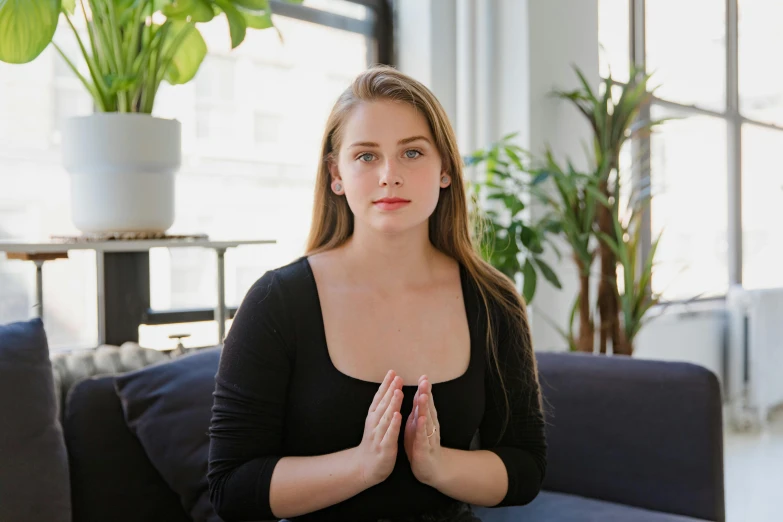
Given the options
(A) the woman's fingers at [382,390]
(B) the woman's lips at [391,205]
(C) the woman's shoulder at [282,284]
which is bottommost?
(A) the woman's fingers at [382,390]

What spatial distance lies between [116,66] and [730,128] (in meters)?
4.18

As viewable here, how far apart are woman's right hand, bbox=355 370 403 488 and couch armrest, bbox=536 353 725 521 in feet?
2.40

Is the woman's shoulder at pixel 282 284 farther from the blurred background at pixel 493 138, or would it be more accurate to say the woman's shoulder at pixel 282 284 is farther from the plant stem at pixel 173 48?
the plant stem at pixel 173 48

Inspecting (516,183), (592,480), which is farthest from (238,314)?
(516,183)

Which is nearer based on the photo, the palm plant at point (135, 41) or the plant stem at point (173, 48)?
the palm plant at point (135, 41)

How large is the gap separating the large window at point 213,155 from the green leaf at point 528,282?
72 centimetres

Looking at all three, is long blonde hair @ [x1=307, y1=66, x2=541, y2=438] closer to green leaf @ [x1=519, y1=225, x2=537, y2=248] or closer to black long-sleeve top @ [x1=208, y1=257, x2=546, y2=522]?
black long-sleeve top @ [x1=208, y1=257, x2=546, y2=522]

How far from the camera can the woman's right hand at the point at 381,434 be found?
111 cm

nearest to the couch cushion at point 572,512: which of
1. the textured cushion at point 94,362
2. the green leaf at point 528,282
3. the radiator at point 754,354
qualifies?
the textured cushion at point 94,362

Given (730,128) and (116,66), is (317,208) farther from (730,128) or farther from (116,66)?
(730,128)

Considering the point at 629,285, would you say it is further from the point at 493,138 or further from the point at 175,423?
the point at 175,423

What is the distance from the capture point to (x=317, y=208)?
4.50 feet

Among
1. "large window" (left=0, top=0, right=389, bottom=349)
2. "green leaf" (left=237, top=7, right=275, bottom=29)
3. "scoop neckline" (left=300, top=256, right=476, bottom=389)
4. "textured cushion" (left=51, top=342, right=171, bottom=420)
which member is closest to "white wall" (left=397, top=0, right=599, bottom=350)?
"large window" (left=0, top=0, right=389, bottom=349)

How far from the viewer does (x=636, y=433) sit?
1.71 m
